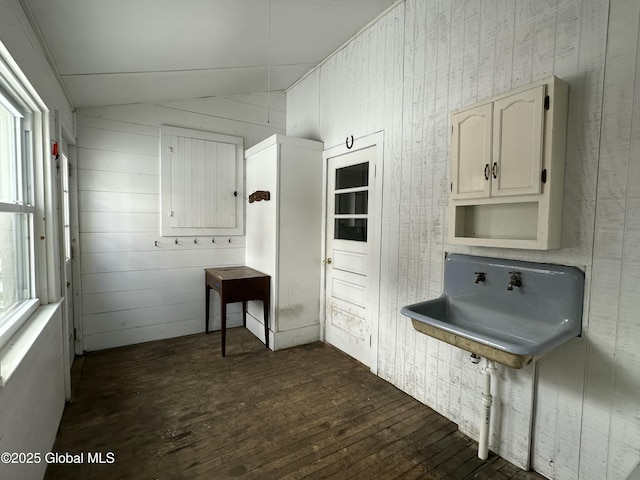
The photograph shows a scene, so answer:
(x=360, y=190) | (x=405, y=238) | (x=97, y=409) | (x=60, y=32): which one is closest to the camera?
(x=60, y=32)

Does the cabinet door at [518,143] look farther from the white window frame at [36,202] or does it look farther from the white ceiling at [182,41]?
the white window frame at [36,202]

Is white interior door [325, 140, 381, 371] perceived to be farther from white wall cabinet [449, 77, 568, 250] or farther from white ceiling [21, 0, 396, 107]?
white ceiling [21, 0, 396, 107]

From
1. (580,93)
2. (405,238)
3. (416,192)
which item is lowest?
(405,238)

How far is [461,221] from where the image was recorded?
193cm

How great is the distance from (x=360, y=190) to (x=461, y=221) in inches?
44.3

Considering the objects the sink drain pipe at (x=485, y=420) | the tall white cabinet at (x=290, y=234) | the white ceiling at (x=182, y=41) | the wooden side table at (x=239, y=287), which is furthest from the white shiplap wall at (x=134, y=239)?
the sink drain pipe at (x=485, y=420)

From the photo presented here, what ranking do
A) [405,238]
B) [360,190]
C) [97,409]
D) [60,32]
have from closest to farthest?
1. [60,32]
2. [97,409]
3. [405,238]
4. [360,190]

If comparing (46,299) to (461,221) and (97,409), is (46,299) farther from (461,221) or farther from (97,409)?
(461,221)

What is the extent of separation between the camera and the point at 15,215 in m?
1.73

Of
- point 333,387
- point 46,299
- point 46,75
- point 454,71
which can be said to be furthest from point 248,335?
point 454,71

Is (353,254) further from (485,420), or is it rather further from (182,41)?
(182,41)

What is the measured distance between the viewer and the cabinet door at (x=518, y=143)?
4.88 feet

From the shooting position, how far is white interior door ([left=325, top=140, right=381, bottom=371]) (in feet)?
8.95

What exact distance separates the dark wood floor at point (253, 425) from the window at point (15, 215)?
86 centimetres
